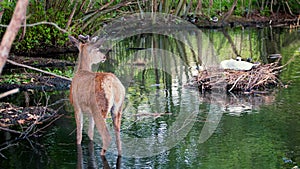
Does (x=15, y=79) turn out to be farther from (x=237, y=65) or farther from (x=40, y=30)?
(x=40, y=30)

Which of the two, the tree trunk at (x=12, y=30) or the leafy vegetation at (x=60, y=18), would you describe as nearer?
the tree trunk at (x=12, y=30)

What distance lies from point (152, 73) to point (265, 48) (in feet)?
20.6

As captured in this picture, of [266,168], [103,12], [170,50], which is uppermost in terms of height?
[103,12]

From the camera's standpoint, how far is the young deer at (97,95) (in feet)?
22.7

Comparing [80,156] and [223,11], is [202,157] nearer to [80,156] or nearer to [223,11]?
[80,156]

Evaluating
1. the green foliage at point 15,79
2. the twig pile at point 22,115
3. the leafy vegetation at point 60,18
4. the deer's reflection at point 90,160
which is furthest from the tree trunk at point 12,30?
the leafy vegetation at point 60,18

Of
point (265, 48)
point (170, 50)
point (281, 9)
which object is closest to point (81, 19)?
point (170, 50)

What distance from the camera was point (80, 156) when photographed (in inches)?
292

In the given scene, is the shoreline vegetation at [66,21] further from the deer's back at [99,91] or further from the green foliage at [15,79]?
the deer's back at [99,91]

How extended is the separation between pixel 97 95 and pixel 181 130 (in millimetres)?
2233

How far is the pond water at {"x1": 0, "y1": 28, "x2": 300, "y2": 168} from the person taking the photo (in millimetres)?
7211

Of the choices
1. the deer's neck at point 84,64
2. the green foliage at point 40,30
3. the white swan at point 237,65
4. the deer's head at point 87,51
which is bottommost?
the white swan at point 237,65

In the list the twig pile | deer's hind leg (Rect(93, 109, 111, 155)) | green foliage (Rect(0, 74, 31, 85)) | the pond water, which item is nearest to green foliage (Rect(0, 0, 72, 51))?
the pond water

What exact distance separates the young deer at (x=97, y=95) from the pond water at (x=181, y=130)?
46 cm
